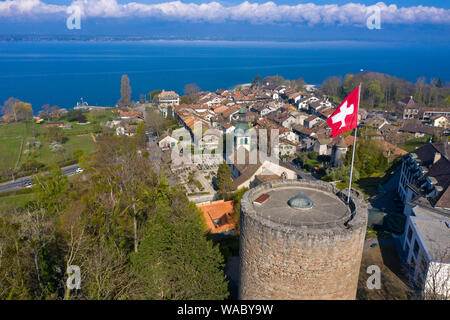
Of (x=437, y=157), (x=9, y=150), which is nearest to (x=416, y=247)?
(x=437, y=157)

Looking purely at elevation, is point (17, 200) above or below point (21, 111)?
below

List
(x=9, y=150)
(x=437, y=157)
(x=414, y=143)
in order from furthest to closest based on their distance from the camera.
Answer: (x=9, y=150) < (x=414, y=143) < (x=437, y=157)

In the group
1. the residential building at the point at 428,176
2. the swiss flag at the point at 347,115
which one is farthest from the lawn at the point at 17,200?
the residential building at the point at 428,176

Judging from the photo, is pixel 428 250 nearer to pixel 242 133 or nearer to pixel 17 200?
pixel 242 133

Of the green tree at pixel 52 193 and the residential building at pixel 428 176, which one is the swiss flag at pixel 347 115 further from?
the green tree at pixel 52 193

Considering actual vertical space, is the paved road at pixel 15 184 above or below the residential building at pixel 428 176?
below

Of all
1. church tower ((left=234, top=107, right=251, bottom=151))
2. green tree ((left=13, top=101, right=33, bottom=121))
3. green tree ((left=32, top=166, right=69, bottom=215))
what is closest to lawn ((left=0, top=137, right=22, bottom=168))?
green tree ((left=13, top=101, right=33, bottom=121))
